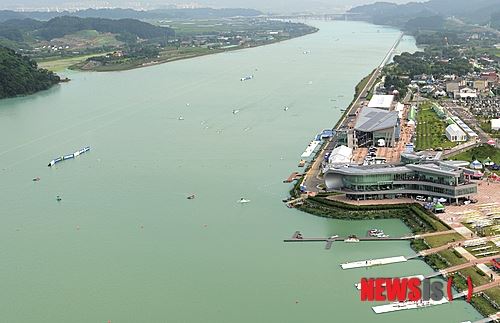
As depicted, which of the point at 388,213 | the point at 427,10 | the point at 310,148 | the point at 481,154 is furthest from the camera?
the point at 427,10

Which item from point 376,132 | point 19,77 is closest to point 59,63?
point 19,77

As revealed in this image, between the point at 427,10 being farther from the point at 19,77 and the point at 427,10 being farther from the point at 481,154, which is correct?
the point at 481,154

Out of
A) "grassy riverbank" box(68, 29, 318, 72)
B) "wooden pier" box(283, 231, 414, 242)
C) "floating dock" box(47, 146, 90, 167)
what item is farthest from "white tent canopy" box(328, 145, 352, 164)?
"grassy riverbank" box(68, 29, 318, 72)

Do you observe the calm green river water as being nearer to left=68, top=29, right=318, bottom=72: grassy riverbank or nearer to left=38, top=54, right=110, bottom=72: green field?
left=68, top=29, right=318, bottom=72: grassy riverbank

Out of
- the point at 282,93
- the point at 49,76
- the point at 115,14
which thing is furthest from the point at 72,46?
the point at 115,14

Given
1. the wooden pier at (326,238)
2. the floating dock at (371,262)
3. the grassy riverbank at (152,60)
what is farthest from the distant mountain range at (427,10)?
the floating dock at (371,262)

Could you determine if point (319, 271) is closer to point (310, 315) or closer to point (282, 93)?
point (310, 315)
